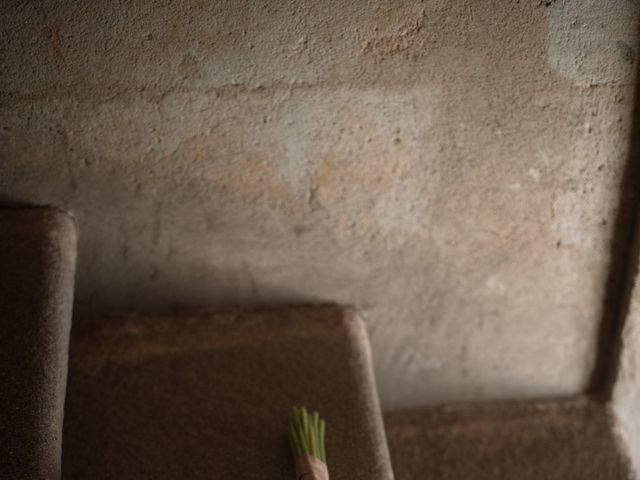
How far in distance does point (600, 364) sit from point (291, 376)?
0.88 m

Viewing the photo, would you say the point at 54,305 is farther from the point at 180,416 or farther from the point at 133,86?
the point at 133,86

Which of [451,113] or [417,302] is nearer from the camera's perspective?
[451,113]

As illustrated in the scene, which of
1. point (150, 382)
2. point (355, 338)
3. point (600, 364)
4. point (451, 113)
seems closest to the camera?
point (451, 113)

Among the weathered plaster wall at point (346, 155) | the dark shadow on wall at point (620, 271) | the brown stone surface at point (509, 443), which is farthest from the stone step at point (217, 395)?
the dark shadow on wall at point (620, 271)

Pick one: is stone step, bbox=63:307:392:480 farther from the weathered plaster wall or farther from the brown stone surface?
the brown stone surface

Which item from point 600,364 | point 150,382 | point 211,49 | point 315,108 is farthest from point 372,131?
point 600,364

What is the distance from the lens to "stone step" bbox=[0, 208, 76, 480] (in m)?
1.56

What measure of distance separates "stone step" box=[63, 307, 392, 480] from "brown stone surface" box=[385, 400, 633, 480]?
0.35m

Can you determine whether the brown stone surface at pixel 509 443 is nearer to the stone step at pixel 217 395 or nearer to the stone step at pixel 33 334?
the stone step at pixel 217 395

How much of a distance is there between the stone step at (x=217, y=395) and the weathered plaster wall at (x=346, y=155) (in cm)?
12

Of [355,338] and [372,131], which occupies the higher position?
[372,131]

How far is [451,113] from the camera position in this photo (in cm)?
175

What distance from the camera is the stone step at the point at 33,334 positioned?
1.56 metres

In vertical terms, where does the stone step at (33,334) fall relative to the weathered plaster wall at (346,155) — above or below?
below
